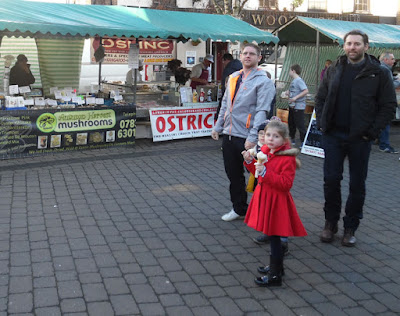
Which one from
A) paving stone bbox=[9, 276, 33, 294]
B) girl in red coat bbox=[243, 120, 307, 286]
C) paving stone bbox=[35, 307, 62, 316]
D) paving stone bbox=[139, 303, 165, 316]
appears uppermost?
girl in red coat bbox=[243, 120, 307, 286]

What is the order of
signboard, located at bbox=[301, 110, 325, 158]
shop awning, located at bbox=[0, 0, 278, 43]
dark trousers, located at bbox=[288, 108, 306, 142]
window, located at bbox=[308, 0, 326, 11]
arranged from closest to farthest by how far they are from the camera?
1. shop awning, located at bbox=[0, 0, 278, 43]
2. signboard, located at bbox=[301, 110, 325, 158]
3. dark trousers, located at bbox=[288, 108, 306, 142]
4. window, located at bbox=[308, 0, 326, 11]

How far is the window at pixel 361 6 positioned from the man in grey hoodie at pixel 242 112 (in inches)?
1017

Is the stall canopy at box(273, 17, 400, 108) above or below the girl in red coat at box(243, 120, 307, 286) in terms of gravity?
above

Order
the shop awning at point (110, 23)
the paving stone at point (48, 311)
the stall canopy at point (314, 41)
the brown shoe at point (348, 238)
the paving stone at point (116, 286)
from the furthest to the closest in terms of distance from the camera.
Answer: the stall canopy at point (314, 41), the shop awning at point (110, 23), the brown shoe at point (348, 238), the paving stone at point (116, 286), the paving stone at point (48, 311)

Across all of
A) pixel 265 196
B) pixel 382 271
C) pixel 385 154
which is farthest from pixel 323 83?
pixel 385 154

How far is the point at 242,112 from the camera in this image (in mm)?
5480

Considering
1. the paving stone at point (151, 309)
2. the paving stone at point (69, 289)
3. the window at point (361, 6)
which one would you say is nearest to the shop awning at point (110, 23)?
the paving stone at point (69, 289)

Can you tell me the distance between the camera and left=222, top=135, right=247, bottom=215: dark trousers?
5.58 meters

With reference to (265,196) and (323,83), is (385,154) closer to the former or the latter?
(323,83)

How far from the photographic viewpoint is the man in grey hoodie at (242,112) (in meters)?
5.29

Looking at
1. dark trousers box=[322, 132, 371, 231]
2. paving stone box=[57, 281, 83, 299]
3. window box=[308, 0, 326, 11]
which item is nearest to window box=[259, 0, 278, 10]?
window box=[308, 0, 326, 11]

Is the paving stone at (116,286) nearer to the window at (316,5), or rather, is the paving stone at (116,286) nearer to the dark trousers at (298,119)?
the dark trousers at (298,119)

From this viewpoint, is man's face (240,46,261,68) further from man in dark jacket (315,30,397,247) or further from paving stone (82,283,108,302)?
paving stone (82,283,108,302)

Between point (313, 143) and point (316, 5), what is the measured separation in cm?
2105
